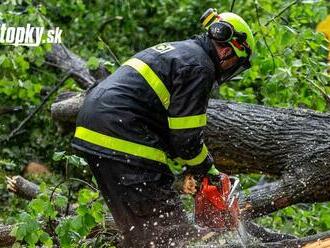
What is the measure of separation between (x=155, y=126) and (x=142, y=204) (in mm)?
502

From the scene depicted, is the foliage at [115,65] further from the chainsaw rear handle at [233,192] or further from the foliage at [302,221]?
the chainsaw rear handle at [233,192]

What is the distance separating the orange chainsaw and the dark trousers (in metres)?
0.12

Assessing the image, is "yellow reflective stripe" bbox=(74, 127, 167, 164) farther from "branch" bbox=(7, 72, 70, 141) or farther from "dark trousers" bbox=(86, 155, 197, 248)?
"branch" bbox=(7, 72, 70, 141)

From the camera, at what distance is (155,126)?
389cm

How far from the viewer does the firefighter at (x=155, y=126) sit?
3.70m

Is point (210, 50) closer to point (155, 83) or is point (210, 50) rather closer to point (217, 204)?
point (155, 83)

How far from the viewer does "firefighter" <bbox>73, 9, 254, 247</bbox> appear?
370 centimetres

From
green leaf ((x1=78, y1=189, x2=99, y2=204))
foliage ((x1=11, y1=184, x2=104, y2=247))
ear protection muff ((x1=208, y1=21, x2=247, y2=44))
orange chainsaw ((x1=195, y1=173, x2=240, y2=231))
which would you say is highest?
ear protection muff ((x1=208, y1=21, x2=247, y2=44))

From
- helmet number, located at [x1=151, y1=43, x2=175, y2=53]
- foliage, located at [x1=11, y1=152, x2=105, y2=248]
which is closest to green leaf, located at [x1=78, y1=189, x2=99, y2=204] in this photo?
foliage, located at [x1=11, y1=152, x2=105, y2=248]

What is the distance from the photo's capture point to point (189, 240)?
392 cm

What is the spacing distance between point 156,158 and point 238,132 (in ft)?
3.73

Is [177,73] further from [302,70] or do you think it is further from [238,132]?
[302,70]

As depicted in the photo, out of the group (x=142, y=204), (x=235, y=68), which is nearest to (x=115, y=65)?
(x=235, y=68)

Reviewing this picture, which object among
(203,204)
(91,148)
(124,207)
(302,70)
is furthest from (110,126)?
(302,70)
